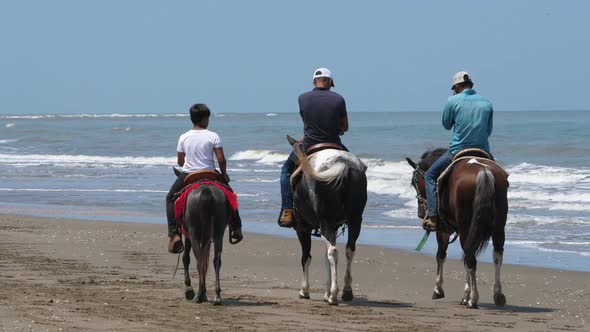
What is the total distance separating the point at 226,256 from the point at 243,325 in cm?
558

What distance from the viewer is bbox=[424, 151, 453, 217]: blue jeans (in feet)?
34.6

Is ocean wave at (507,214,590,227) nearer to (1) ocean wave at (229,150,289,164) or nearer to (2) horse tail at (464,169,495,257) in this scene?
(2) horse tail at (464,169,495,257)

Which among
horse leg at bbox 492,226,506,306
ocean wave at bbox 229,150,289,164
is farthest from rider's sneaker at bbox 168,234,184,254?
ocean wave at bbox 229,150,289,164

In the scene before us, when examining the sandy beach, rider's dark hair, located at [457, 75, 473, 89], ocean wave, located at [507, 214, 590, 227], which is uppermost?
rider's dark hair, located at [457, 75, 473, 89]

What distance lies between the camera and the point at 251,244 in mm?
15172

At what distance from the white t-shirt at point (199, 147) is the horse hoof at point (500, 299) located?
2857 mm

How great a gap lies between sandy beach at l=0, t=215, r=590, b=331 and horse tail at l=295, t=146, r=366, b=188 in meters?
1.14

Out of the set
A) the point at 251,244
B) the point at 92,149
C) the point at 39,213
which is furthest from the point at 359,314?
the point at 92,149

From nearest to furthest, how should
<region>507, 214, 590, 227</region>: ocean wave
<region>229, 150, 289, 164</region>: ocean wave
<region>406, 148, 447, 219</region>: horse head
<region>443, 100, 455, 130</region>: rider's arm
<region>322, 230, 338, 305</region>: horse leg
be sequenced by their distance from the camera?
<region>322, 230, 338, 305</region>: horse leg
<region>443, 100, 455, 130</region>: rider's arm
<region>406, 148, 447, 219</region>: horse head
<region>507, 214, 590, 227</region>: ocean wave
<region>229, 150, 289, 164</region>: ocean wave

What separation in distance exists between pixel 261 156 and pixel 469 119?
37.7 m

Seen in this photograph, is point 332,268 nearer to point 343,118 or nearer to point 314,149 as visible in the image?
point 314,149

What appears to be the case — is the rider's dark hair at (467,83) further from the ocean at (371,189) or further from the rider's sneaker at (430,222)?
the ocean at (371,189)

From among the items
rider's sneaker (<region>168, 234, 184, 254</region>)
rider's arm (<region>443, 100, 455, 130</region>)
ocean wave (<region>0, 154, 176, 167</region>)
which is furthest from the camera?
ocean wave (<region>0, 154, 176, 167</region>)

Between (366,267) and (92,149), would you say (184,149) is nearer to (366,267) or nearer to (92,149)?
(366,267)
